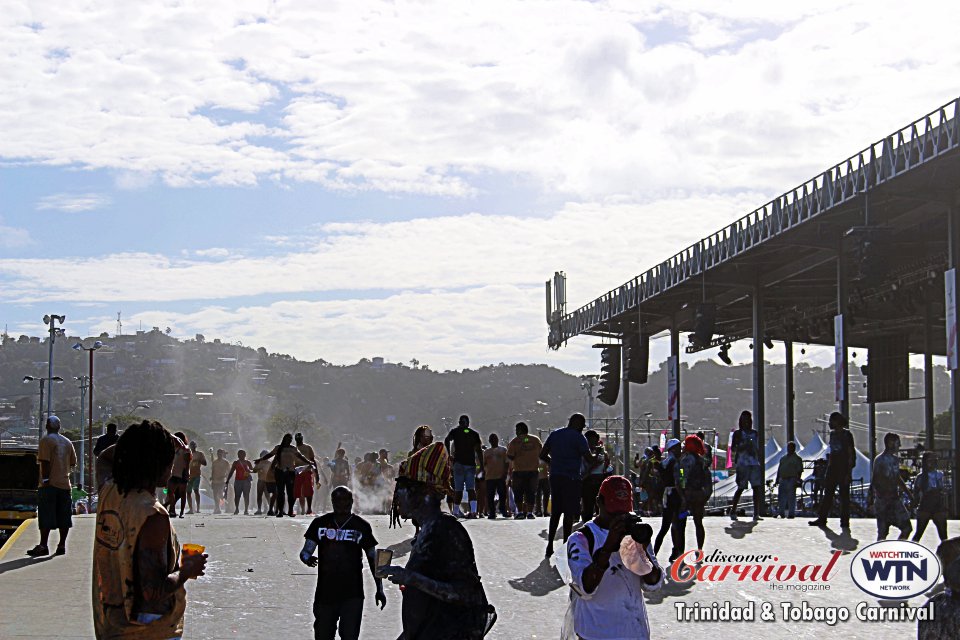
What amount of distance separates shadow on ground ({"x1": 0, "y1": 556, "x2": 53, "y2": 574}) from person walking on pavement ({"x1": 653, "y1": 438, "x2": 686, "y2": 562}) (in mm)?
6659

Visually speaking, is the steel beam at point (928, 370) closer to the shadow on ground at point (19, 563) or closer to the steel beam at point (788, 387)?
the steel beam at point (788, 387)

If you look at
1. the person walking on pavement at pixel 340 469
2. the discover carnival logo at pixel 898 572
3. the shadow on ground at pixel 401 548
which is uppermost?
the person walking on pavement at pixel 340 469

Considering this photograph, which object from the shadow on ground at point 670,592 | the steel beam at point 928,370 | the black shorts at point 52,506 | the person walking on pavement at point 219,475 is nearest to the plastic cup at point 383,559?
the shadow on ground at point 670,592

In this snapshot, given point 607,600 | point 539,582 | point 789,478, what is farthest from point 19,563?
point 789,478

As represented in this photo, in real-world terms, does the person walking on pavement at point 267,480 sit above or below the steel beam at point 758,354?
below

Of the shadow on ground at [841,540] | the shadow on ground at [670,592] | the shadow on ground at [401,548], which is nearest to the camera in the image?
the shadow on ground at [670,592]

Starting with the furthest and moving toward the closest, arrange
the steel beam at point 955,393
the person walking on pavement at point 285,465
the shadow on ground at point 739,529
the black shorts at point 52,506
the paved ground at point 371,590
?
the steel beam at point 955,393
the person walking on pavement at point 285,465
the shadow on ground at point 739,529
the black shorts at point 52,506
the paved ground at point 371,590

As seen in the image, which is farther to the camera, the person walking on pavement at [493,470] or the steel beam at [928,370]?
the steel beam at [928,370]

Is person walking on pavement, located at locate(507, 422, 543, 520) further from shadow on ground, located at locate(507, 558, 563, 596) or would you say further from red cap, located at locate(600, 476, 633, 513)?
red cap, located at locate(600, 476, 633, 513)

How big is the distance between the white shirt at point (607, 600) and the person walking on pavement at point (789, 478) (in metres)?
15.3

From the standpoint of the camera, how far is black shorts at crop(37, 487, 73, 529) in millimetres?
14508

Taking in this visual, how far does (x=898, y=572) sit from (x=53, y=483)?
29.0 ft

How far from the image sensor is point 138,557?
4.86 metres

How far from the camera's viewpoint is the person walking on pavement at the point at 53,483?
14281 millimetres
